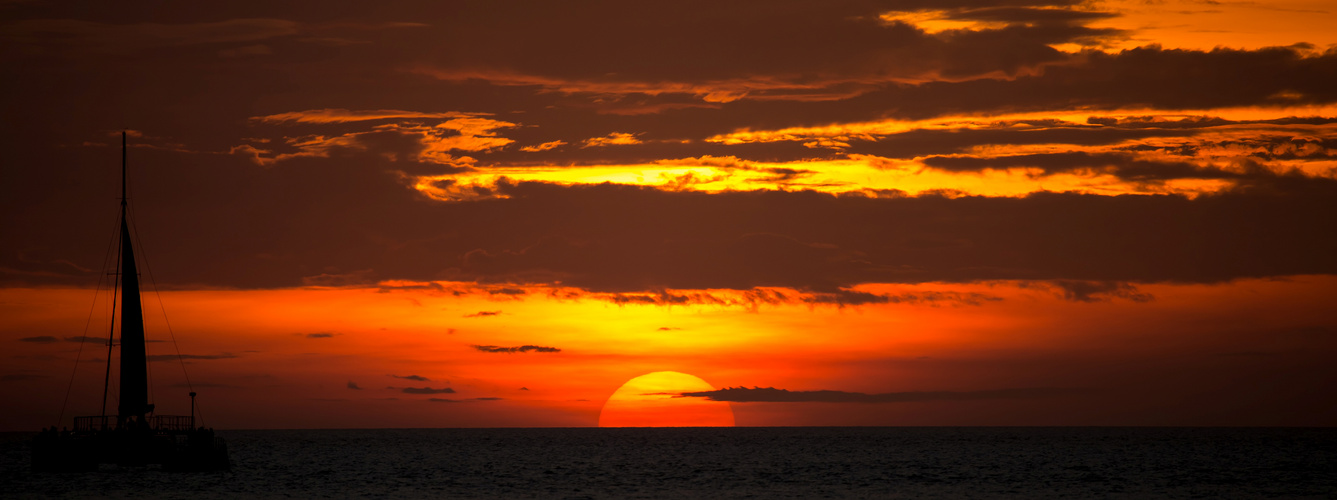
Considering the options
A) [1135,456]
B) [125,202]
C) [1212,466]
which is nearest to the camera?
[125,202]

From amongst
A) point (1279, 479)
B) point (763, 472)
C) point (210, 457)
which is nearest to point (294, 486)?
point (210, 457)

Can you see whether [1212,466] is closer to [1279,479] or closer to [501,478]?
→ [1279,479]

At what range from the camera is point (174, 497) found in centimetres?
7181

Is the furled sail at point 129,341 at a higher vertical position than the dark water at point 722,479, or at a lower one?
higher

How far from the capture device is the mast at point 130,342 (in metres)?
78.2

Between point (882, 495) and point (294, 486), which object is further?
point (294, 486)

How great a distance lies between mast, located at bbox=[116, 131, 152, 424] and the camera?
257 ft

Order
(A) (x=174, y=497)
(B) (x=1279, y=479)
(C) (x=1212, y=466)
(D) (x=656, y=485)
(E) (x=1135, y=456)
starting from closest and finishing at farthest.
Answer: (A) (x=174, y=497) < (D) (x=656, y=485) < (B) (x=1279, y=479) < (C) (x=1212, y=466) < (E) (x=1135, y=456)

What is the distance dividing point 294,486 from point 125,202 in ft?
78.9

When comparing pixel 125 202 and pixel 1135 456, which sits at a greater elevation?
pixel 125 202

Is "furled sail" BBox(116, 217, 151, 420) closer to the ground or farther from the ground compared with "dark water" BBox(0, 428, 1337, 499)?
farther from the ground

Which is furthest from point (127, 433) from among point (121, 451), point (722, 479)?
point (722, 479)

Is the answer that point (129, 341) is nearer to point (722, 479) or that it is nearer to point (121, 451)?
point (121, 451)

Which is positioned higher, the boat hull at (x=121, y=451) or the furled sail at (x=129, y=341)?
the furled sail at (x=129, y=341)
